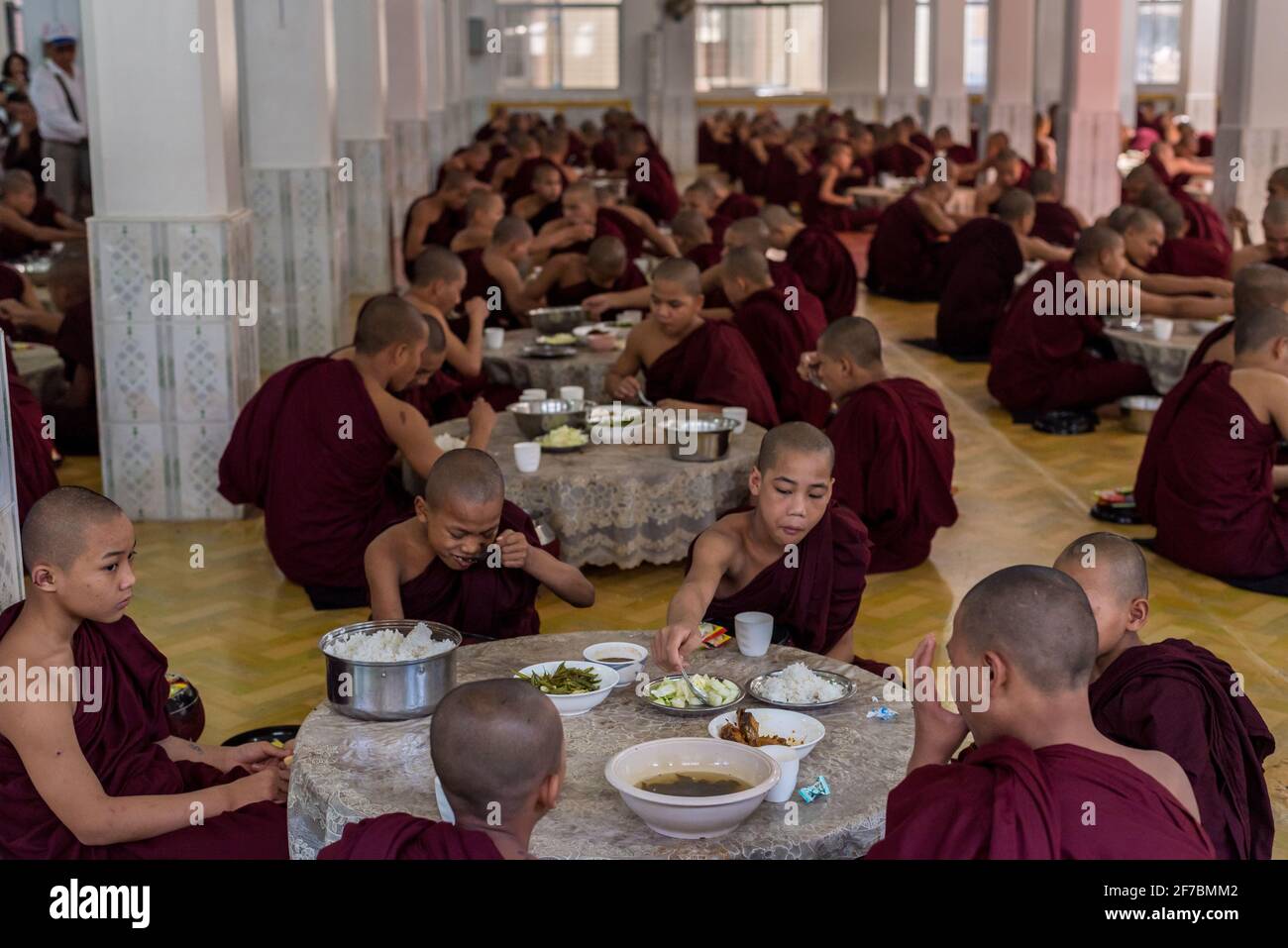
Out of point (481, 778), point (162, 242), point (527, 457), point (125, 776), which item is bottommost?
point (125, 776)

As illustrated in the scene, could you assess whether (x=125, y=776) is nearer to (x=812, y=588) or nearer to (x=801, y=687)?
(x=801, y=687)

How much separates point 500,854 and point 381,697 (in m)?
0.90

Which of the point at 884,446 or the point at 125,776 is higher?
the point at 884,446

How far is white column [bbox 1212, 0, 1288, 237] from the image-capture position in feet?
38.5

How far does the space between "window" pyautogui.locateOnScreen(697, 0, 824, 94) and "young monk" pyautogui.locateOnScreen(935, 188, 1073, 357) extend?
62.6ft

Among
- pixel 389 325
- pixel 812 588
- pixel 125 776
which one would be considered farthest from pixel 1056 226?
pixel 125 776

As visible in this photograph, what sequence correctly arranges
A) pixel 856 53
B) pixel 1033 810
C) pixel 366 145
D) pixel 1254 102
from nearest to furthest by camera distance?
pixel 1033 810 < pixel 1254 102 < pixel 366 145 < pixel 856 53

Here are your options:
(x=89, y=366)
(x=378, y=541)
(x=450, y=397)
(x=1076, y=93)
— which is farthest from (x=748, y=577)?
(x=1076, y=93)

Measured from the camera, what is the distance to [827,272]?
1081cm

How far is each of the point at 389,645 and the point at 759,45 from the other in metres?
28.0

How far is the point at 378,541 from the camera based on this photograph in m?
4.43

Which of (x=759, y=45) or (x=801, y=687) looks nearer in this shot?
(x=801, y=687)

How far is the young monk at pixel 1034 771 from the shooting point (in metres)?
2.49

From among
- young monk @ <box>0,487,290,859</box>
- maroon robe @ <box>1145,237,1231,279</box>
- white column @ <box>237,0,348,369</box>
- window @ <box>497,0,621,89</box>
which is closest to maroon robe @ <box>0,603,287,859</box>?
young monk @ <box>0,487,290,859</box>
